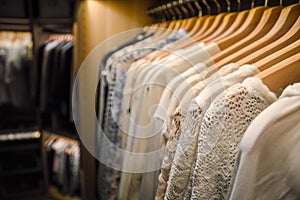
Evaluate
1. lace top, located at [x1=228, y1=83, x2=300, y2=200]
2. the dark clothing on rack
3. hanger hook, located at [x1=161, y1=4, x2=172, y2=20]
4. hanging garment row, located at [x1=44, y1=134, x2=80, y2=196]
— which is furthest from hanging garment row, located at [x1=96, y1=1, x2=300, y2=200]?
hanging garment row, located at [x1=44, y1=134, x2=80, y2=196]

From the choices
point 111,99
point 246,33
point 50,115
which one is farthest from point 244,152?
point 50,115

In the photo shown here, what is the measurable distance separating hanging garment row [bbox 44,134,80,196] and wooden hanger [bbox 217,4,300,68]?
1.35 metres

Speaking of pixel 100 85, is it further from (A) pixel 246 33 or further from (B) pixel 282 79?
(B) pixel 282 79

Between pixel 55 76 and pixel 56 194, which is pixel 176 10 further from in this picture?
pixel 56 194

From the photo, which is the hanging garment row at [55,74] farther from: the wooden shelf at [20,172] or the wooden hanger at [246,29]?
the wooden hanger at [246,29]

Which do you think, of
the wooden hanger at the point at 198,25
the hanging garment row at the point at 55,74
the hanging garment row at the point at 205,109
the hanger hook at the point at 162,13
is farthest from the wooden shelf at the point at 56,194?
the wooden hanger at the point at 198,25

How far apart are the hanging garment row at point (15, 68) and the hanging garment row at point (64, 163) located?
362 mm

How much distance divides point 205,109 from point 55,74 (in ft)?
4.36

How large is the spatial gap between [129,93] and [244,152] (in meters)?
0.49

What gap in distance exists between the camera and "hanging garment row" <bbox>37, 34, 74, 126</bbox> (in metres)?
1.62

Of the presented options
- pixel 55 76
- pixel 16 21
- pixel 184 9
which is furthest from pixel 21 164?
pixel 184 9

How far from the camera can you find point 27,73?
192 cm

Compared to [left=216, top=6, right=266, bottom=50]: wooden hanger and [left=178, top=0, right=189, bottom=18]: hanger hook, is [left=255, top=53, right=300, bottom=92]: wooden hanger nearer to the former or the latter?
[left=216, top=6, right=266, bottom=50]: wooden hanger

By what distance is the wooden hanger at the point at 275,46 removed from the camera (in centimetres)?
56
